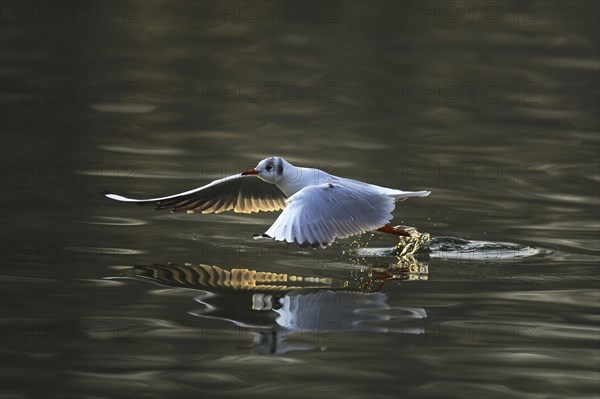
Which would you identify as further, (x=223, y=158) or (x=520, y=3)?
(x=520, y=3)

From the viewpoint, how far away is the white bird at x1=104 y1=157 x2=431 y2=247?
782 cm

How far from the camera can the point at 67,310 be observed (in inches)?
286

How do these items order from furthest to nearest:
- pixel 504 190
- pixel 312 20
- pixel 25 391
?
pixel 312 20 < pixel 504 190 < pixel 25 391

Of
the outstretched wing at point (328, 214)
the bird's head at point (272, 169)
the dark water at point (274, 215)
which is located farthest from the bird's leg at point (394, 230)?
the bird's head at point (272, 169)

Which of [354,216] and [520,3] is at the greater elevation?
[520,3]

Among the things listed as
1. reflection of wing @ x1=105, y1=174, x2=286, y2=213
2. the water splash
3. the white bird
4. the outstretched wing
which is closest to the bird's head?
the white bird

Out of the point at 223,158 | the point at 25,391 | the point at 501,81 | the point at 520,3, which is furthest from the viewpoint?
the point at 520,3

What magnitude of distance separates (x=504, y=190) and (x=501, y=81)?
6092mm

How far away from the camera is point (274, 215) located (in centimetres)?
1023

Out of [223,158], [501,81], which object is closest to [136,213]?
[223,158]

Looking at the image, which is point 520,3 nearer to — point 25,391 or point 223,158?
point 223,158

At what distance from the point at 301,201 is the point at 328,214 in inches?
8.4

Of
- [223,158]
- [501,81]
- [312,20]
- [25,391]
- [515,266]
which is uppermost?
[312,20]

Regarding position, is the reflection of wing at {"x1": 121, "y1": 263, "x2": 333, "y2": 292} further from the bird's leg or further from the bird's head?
the bird's leg
